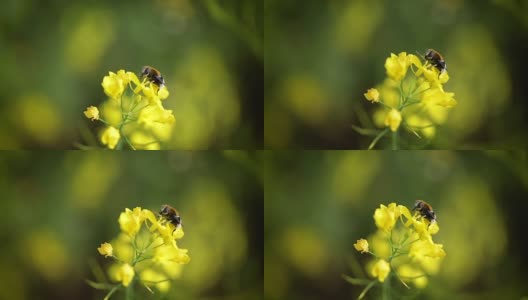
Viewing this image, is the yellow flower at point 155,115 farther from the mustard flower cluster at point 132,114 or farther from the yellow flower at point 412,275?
the yellow flower at point 412,275

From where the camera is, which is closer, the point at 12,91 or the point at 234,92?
the point at 12,91

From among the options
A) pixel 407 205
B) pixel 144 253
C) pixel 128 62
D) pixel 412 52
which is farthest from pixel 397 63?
pixel 144 253

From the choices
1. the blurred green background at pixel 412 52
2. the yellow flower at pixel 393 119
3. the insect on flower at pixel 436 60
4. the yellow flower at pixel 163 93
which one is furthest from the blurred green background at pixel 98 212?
the insect on flower at pixel 436 60

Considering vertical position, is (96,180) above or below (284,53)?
below

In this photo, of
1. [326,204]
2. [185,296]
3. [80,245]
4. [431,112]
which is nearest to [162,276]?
[185,296]

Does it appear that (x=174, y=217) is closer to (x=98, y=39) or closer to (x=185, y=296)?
(x=185, y=296)

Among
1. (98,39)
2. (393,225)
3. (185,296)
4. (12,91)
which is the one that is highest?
(98,39)

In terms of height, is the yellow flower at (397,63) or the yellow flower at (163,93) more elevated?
the yellow flower at (397,63)
